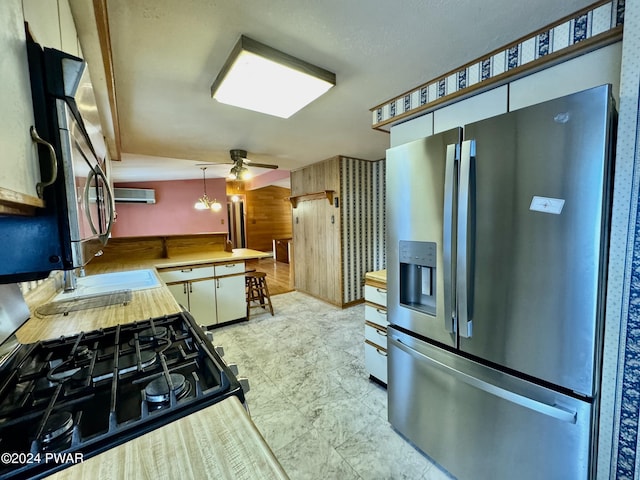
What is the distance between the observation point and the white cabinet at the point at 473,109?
1479 millimetres

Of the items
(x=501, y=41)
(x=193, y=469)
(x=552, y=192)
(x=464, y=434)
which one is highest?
(x=501, y=41)

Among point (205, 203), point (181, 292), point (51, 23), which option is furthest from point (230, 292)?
point (205, 203)

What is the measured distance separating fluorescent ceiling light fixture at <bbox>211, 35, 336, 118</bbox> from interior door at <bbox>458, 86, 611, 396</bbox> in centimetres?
98

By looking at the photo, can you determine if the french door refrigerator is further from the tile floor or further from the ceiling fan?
the ceiling fan

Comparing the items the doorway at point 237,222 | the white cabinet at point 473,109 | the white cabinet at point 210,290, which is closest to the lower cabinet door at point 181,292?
the white cabinet at point 210,290

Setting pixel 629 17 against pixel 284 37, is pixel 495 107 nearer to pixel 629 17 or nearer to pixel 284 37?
pixel 629 17

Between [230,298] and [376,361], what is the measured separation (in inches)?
82.0

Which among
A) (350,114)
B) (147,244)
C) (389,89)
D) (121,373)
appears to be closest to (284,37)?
(389,89)

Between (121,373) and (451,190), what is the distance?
4.83 feet

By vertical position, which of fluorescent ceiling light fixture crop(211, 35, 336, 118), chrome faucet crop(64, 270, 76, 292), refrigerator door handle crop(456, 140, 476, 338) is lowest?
chrome faucet crop(64, 270, 76, 292)

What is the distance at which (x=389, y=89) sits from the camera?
6.06 feet

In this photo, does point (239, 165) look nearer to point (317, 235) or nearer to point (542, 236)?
point (317, 235)

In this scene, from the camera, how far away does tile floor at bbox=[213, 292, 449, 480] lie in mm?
1494

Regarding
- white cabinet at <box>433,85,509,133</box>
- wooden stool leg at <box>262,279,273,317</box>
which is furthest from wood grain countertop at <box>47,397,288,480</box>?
wooden stool leg at <box>262,279,273,317</box>
